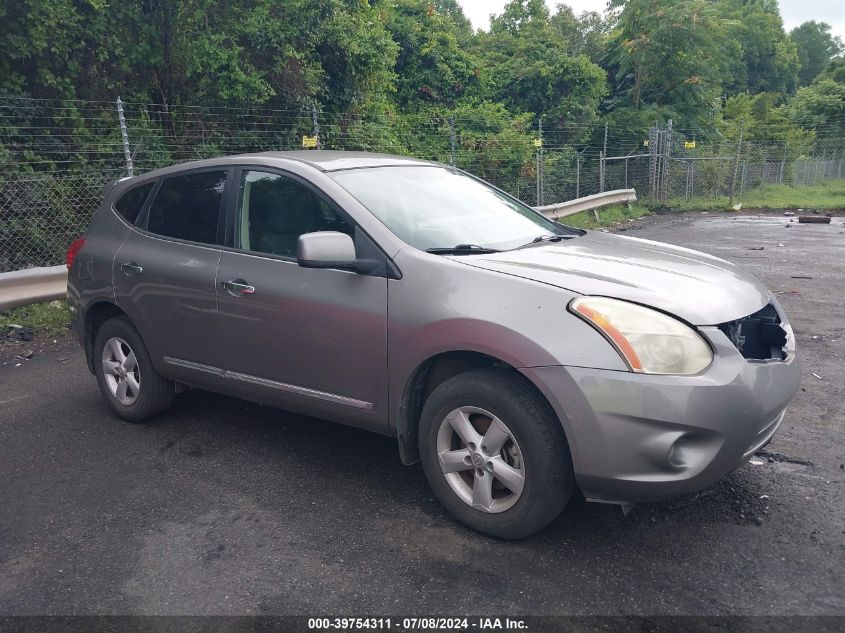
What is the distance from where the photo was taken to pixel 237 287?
13.3 feet

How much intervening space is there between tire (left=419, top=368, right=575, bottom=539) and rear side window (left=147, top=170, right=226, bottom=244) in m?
1.89

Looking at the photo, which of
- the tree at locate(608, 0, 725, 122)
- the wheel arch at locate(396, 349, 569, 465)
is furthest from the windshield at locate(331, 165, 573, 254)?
the tree at locate(608, 0, 725, 122)

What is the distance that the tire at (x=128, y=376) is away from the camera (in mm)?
4738

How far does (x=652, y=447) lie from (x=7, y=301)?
6550mm

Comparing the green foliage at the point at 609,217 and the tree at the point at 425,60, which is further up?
the tree at the point at 425,60

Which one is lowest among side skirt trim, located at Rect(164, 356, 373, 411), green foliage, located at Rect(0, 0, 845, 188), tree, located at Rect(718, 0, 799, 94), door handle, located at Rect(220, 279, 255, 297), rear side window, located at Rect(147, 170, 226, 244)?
side skirt trim, located at Rect(164, 356, 373, 411)

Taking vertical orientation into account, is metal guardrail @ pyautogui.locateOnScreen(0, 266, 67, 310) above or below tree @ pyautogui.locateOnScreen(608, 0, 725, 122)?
below

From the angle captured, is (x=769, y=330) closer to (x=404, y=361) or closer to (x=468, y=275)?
(x=468, y=275)

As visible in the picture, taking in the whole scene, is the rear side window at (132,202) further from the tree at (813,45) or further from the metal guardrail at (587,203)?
the tree at (813,45)

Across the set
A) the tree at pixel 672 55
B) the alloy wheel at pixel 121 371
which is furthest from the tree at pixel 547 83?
the alloy wheel at pixel 121 371

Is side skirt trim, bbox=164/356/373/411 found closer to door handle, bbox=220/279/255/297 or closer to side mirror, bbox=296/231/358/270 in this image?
door handle, bbox=220/279/255/297

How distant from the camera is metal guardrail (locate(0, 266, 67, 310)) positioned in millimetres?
7149

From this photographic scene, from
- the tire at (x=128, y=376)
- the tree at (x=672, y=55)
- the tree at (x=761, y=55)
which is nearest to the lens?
the tire at (x=128, y=376)

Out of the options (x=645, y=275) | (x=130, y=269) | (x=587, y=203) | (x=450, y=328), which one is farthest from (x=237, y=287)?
(x=587, y=203)
